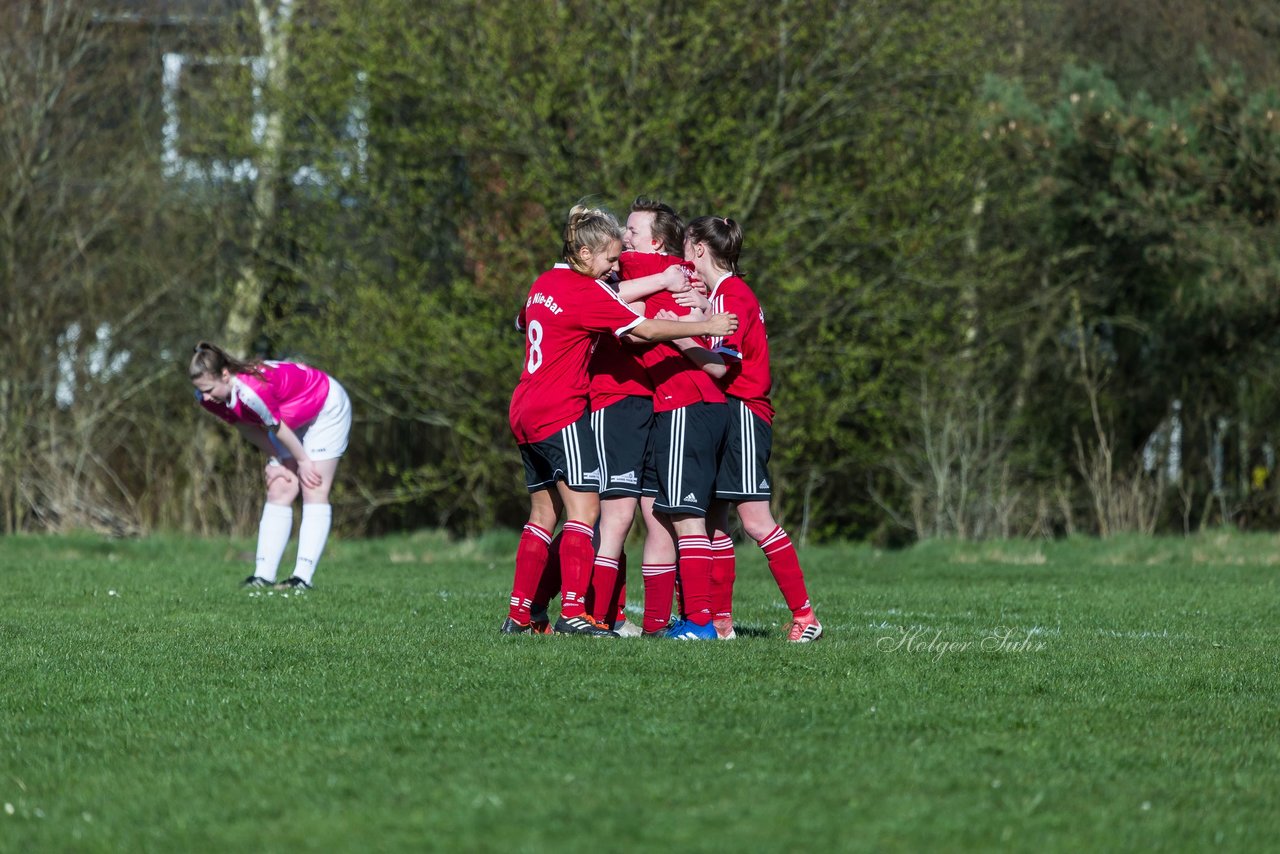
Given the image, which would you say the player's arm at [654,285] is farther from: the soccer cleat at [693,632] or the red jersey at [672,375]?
the soccer cleat at [693,632]

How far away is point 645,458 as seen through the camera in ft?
25.1

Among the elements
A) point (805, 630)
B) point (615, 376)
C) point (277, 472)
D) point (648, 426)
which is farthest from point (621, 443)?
point (277, 472)

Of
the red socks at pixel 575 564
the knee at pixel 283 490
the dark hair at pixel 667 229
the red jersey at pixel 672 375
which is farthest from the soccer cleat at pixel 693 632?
the knee at pixel 283 490

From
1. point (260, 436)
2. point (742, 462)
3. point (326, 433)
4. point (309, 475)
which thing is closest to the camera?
point (742, 462)

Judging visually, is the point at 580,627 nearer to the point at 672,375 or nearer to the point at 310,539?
the point at 672,375

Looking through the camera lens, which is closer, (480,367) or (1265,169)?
(1265,169)

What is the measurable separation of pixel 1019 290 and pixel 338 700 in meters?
16.3

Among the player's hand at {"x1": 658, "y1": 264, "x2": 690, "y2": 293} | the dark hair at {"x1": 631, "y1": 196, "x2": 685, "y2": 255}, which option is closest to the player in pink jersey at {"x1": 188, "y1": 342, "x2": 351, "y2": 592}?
the dark hair at {"x1": 631, "y1": 196, "x2": 685, "y2": 255}

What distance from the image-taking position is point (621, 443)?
7.49 metres

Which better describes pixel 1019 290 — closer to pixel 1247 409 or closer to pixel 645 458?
pixel 1247 409

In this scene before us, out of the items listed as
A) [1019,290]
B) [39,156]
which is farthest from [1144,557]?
[39,156]

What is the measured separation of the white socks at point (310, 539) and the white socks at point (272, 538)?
0.07 meters

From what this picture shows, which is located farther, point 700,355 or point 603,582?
point 603,582

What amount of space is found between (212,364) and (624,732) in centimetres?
565
